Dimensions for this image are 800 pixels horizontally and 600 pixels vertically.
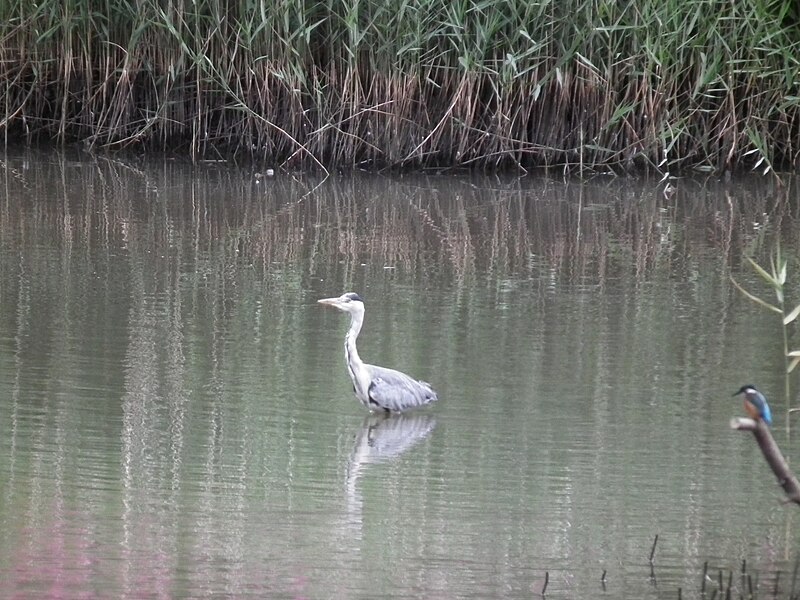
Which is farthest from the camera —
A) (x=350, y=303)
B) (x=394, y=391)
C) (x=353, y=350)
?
(x=350, y=303)

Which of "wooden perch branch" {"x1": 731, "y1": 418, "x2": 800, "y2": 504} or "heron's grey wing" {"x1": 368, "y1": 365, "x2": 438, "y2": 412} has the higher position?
"wooden perch branch" {"x1": 731, "y1": 418, "x2": 800, "y2": 504}

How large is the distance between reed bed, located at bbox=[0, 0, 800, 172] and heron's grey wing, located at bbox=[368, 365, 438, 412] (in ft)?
21.4

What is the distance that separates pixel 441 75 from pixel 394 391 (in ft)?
23.0

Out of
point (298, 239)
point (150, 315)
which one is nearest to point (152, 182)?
point (298, 239)

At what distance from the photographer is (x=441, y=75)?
A: 1323cm

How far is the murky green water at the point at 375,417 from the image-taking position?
494 cm

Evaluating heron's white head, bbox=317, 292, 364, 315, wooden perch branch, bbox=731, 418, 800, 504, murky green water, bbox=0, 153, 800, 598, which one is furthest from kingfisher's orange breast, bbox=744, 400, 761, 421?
heron's white head, bbox=317, 292, 364, 315

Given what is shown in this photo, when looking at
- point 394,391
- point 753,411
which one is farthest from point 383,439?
point 753,411

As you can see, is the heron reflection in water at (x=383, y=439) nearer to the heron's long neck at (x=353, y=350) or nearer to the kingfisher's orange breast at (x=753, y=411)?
the heron's long neck at (x=353, y=350)

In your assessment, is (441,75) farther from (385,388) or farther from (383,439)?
(383,439)

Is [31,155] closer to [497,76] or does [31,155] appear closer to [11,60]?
[11,60]

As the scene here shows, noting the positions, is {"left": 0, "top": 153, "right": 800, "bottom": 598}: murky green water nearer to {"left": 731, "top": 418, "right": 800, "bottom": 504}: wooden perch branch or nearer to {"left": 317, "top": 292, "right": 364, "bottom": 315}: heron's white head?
{"left": 317, "top": 292, "right": 364, "bottom": 315}: heron's white head

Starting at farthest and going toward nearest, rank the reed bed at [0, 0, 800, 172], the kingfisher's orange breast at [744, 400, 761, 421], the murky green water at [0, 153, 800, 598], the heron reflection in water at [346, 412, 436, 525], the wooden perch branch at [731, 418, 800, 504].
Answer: the reed bed at [0, 0, 800, 172] → the heron reflection in water at [346, 412, 436, 525] → the murky green water at [0, 153, 800, 598] → the kingfisher's orange breast at [744, 400, 761, 421] → the wooden perch branch at [731, 418, 800, 504]

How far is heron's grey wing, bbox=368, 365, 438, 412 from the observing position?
21.8ft
